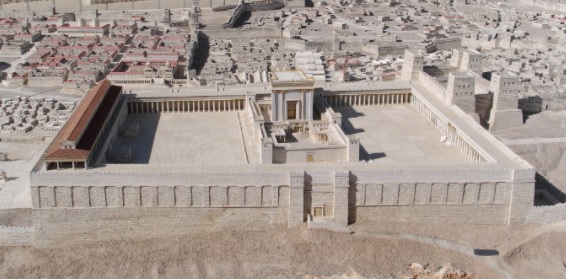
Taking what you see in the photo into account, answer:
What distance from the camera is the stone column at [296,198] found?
62.4 m

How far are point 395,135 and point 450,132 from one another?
22.3ft

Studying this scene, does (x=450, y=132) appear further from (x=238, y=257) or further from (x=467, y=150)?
(x=238, y=257)

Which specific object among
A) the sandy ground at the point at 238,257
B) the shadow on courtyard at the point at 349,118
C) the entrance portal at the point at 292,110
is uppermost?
the entrance portal at the point at 292,110

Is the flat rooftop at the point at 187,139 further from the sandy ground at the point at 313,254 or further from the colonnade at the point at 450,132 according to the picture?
the colonnade at the point at 450,132

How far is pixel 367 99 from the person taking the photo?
92438mm

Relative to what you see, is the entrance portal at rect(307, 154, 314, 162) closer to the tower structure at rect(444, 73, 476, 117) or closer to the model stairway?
the model stairway

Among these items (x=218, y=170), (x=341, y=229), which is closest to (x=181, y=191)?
(x=218, y=170)

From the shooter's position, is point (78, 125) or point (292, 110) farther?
point (292, 110)

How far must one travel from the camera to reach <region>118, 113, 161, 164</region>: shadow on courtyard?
73.4 metres

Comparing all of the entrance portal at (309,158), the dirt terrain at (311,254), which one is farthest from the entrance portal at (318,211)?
the entrance portal at (309,158)

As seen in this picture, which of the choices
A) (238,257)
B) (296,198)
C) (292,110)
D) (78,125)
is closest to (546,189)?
(292,110)

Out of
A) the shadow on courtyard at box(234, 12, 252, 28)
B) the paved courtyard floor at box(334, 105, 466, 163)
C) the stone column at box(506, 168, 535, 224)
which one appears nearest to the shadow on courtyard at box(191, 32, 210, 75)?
the shadow on courtyard at box(234, 12, 252, 28)

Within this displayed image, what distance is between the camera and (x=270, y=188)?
208 feet

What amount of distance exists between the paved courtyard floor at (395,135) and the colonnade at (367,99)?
1010mm
